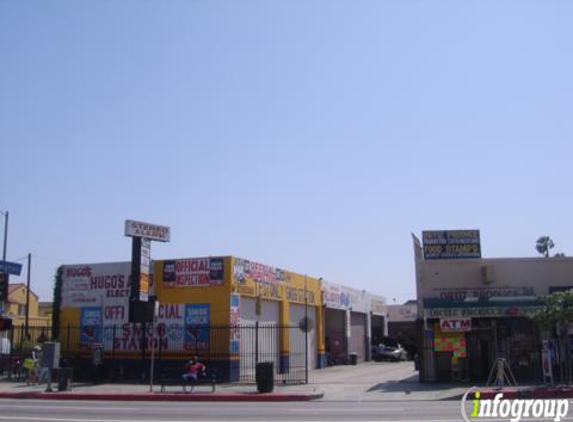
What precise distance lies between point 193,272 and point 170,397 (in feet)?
30.2

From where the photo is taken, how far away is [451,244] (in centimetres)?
3500

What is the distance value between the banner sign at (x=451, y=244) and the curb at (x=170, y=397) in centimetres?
1284

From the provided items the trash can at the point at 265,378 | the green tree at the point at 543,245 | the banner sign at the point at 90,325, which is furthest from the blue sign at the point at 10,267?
the green tree at the point at 543,245

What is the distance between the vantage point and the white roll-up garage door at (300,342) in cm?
3912

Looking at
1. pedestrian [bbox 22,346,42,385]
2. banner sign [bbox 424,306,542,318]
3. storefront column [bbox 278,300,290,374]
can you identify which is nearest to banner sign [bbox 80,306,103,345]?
pedestrian [bbox 22,346,42,385]

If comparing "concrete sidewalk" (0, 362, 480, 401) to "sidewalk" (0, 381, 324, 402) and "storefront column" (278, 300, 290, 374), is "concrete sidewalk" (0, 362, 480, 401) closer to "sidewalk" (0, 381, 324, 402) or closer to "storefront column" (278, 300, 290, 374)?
"sidewalk" (0, 381, 324, 402)

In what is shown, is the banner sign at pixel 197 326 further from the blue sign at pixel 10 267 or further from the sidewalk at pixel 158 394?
the blue sign at pixel 10 267

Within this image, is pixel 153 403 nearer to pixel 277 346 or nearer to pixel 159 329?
pixel 159 329

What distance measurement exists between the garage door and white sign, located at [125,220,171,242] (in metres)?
21.7

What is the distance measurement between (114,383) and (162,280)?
5.36m

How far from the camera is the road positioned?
16.5 meters

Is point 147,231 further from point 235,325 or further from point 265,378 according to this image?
point 265,378

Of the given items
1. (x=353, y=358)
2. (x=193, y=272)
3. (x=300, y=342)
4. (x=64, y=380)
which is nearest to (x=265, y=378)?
(x=64, y=380)

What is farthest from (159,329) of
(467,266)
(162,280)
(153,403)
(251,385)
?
(467,266)
